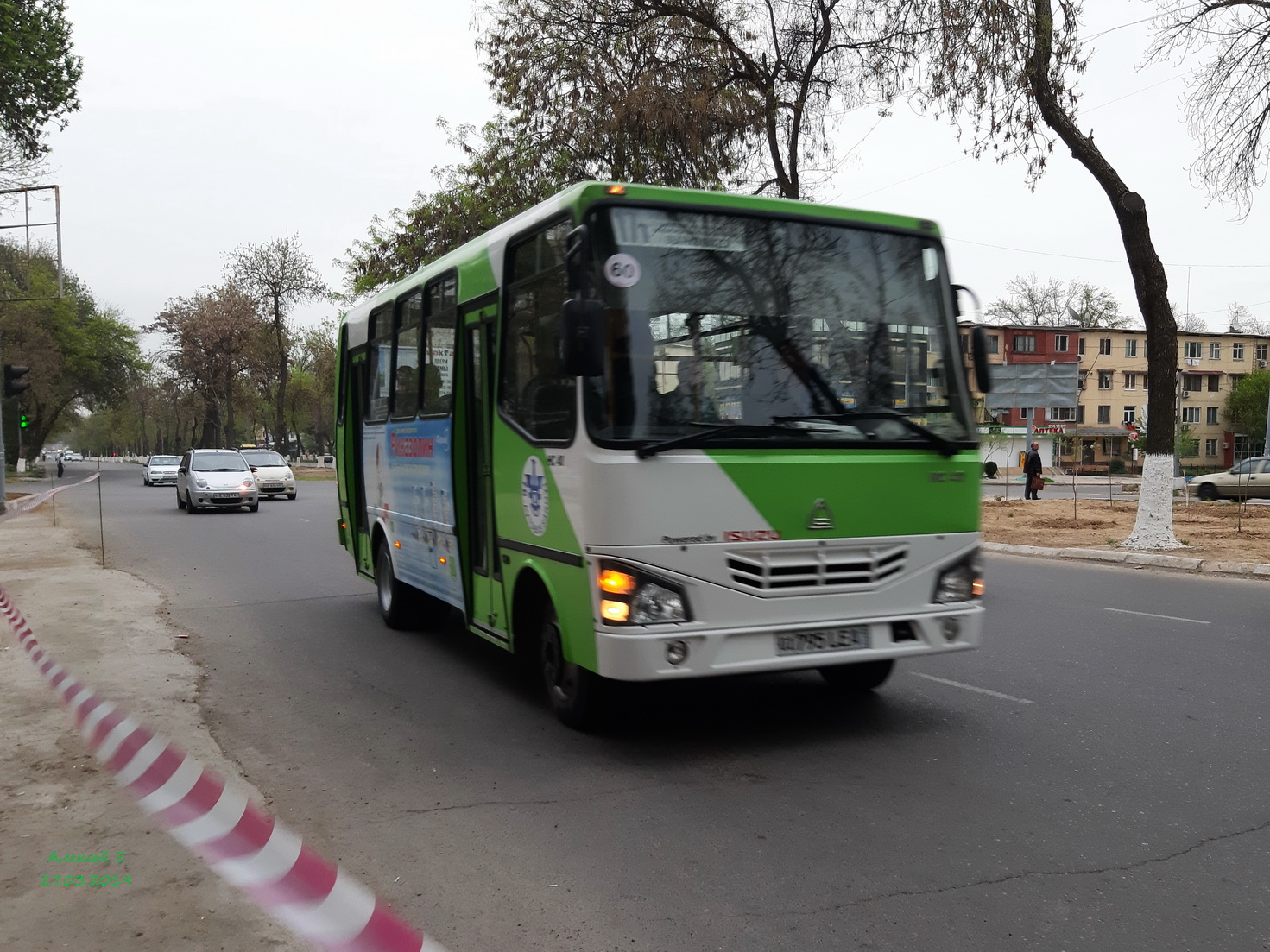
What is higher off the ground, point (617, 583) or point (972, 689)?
point (617, 583)

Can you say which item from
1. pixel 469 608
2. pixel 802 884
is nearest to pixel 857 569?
pixel 802 884

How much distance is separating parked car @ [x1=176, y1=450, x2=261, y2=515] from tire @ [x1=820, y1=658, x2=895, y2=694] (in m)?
24.4

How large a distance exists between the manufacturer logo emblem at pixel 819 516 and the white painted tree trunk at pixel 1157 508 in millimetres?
12562

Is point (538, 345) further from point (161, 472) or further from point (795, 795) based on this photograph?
point (161, 472)

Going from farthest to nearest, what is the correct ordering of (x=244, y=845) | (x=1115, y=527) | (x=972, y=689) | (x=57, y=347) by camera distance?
(x=57, y=347)
(x=1115, y=527)
(x=972, y=689)
(x=244, y=845)

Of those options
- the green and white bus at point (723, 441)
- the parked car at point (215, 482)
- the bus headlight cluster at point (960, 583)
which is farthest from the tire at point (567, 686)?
the parked car at point (215, 482)

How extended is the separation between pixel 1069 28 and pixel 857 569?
A: 1391 cm

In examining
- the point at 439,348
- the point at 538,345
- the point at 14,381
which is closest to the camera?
the point at 538,345

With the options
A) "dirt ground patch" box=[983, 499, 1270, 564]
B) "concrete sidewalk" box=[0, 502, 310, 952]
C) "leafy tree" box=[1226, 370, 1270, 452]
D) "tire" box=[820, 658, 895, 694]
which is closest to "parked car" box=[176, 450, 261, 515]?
"dirt ground patch" box=[983, 499, 1270, 564]

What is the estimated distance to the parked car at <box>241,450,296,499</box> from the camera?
115 ft

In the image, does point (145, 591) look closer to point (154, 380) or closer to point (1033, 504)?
point (1033, 504)

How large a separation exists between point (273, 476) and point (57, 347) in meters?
36.4

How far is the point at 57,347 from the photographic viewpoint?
63.8 metres

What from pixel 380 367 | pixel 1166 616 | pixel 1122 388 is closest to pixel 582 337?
pixel 380 367
